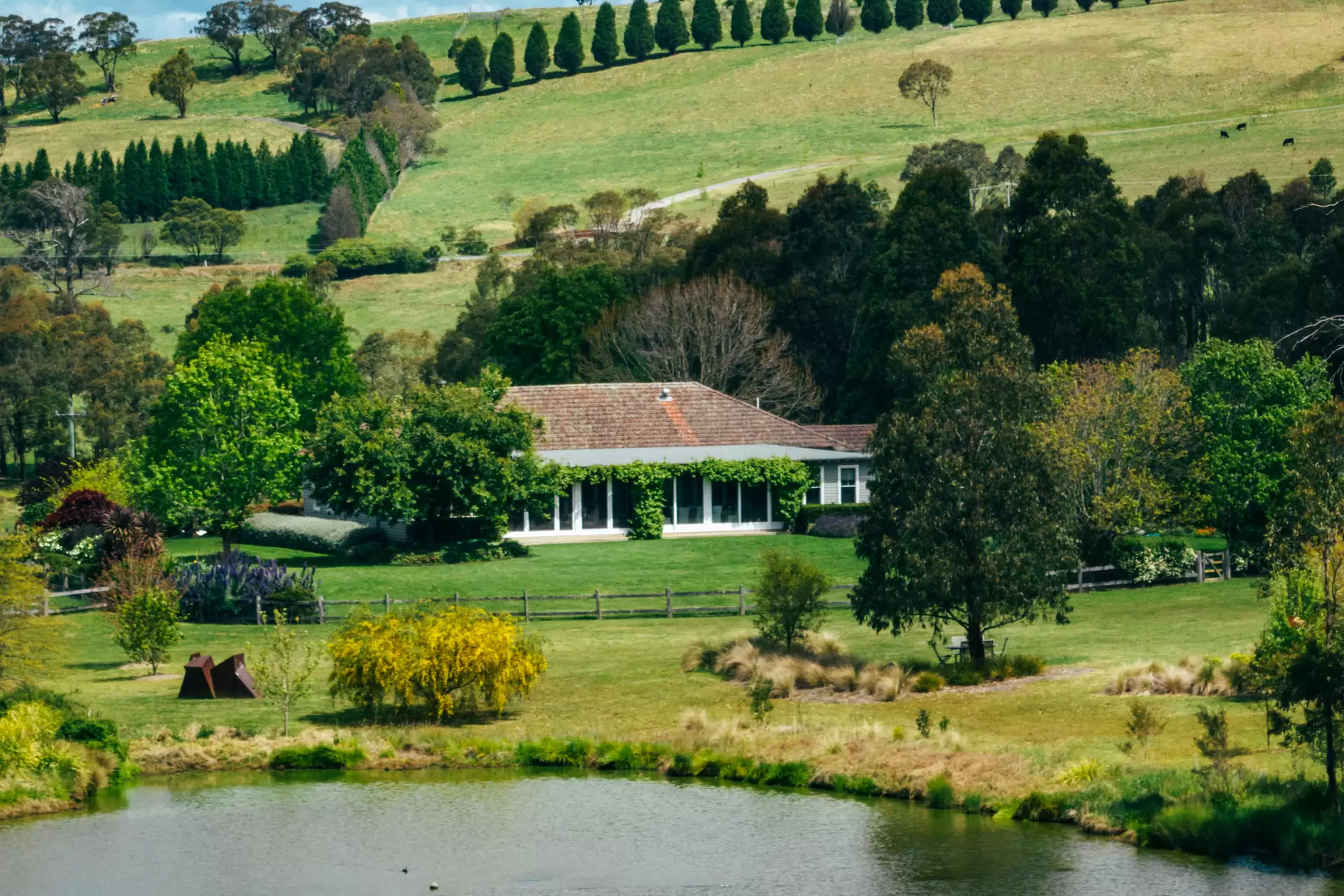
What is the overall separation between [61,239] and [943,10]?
102 meters

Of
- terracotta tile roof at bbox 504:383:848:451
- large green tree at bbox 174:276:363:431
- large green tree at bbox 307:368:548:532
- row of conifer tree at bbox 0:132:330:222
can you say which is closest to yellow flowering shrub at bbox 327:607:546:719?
large green tree at bbox 307:368:548:532

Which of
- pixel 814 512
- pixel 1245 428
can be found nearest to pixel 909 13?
pixel 814 512

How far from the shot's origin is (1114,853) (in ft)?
81.4

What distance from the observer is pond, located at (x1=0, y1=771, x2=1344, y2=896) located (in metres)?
24.0

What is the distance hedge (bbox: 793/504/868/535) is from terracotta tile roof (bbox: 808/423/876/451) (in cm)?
294

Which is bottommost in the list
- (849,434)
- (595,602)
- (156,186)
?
(595,602)

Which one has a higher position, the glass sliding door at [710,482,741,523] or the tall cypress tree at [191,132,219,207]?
the tall cypress tree at [191,132,219,207]

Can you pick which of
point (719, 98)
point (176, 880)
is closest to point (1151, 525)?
point (176, 880)

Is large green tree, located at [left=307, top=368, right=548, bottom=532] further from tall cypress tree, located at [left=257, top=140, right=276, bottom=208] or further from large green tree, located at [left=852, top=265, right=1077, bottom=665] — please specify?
tall cypress tree, located at [left=257, top=140, right=276, bottom=208]

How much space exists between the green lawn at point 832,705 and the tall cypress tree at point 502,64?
155798 mm

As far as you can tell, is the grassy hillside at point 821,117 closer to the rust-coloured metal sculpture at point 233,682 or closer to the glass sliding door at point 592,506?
the glass sliding door at point 592,506

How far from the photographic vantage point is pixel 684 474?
63.0 m

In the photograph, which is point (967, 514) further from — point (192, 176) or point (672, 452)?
point (192, 176)

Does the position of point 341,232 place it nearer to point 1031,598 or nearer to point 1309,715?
point 1031,598
